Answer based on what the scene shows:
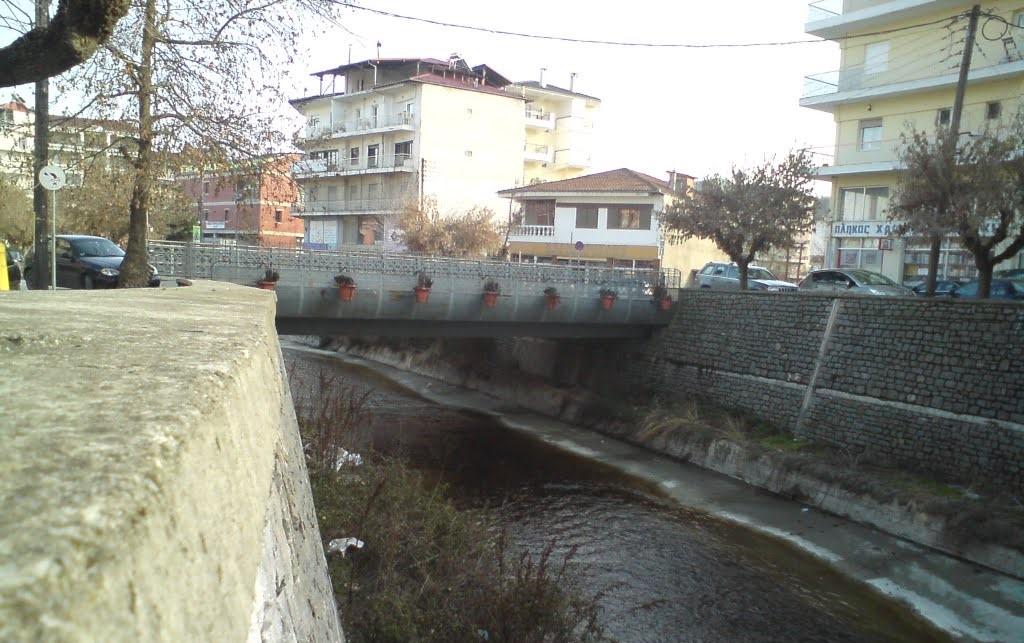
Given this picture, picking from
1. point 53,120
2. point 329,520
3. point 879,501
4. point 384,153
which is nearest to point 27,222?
point 384,153

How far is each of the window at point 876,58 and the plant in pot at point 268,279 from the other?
27.9 meters

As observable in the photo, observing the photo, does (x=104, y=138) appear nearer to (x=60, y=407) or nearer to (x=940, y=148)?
(x=60, y=407)

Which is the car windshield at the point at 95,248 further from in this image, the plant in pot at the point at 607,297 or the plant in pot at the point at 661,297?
the plant in pot at the point at 661,297

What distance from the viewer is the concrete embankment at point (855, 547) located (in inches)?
501

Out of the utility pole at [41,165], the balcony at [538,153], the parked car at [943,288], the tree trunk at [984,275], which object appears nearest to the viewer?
the utility pole at [41,165]

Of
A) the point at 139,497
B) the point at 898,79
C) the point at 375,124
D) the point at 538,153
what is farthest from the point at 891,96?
the point at 139,497

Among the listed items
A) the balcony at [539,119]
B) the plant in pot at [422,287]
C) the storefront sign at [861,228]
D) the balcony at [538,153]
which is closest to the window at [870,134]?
the storefront sign at [861,228]

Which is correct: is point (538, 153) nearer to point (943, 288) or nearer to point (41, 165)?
point (943, 288)

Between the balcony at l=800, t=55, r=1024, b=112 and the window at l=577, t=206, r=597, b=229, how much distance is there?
534 inches

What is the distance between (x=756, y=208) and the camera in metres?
27.6

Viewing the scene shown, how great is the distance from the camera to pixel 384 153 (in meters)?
53.1

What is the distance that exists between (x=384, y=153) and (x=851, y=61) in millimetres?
30230

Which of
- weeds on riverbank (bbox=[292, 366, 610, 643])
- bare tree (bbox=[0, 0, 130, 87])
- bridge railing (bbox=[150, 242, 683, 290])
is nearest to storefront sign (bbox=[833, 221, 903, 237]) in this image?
bridge railing (bbox=[150, 242, 683, 290])

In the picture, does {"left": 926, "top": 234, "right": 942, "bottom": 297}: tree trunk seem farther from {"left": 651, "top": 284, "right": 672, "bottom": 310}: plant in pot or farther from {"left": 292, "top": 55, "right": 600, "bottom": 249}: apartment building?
{"left": 292, "top": 55, "right": 600, "bottom": 249}: apartment building
